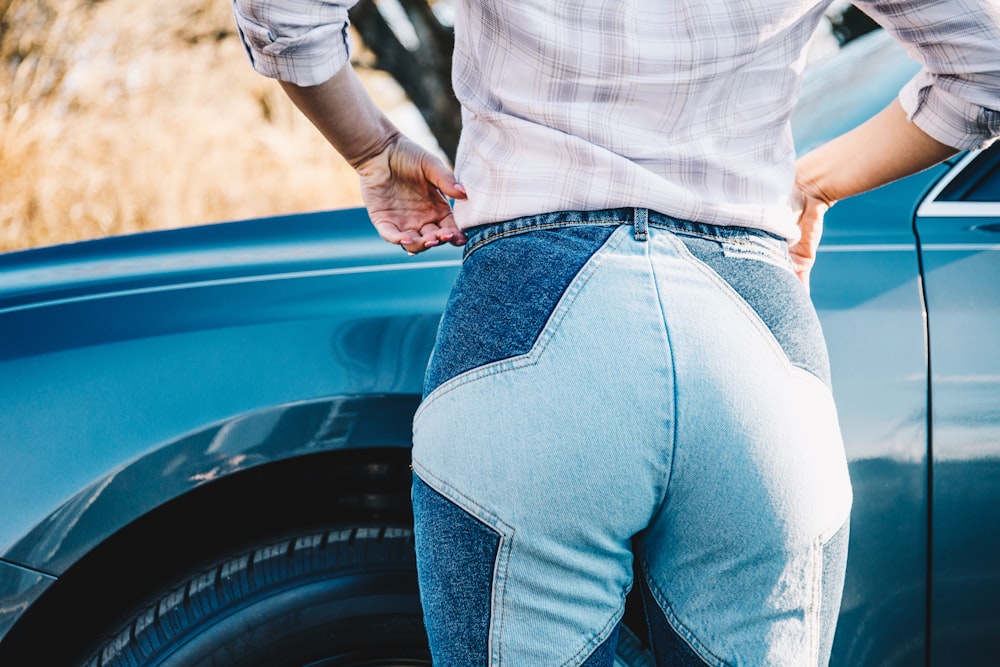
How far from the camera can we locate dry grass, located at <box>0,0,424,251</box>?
5.97 metres

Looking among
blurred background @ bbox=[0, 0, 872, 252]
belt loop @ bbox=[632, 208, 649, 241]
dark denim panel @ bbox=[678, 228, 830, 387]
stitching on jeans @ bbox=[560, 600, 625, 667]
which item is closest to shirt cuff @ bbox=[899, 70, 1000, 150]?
dark denim panel @ bbox=[678, 228, 830, 387]

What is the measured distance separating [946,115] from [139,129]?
22.9 feet

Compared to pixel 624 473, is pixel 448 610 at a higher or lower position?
lower

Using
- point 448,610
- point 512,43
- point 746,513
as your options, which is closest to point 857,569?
point 746,513

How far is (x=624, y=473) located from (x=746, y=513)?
0.39 ft

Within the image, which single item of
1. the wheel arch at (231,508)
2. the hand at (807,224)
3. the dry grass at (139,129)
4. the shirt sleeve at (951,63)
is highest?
the shirt sleeve at (951,63)

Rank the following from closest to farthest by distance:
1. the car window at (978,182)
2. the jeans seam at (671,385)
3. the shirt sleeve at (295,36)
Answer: the jeans seam at (671,385) → the shirt sleeve at (295,36) → the car window at (978,182)

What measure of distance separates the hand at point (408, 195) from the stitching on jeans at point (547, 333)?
325 mm

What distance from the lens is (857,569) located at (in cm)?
131

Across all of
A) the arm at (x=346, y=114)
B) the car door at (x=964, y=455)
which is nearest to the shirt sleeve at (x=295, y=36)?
the arm at (x=346, y=114)

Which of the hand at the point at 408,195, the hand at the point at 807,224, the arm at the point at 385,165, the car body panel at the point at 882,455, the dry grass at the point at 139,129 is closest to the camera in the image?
the arm at the point at 385,165

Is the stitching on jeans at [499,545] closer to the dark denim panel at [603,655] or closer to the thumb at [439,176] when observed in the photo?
the dark denim panel at [603,655]

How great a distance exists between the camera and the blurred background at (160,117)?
5984 millimetres

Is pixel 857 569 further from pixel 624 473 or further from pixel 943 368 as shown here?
pixel 624 473
